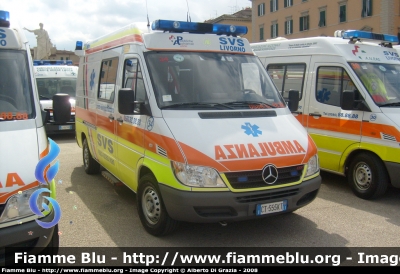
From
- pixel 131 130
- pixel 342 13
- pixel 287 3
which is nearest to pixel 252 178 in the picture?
pixel 131 130

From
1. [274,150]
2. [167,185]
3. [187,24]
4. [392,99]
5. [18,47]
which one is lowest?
[167,185]

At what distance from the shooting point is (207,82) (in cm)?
513

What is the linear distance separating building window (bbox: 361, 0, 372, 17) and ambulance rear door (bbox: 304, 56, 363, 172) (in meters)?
35.3

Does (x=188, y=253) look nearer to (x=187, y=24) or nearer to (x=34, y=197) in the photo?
(x=34, y=197)

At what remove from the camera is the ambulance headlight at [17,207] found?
324 centimetres

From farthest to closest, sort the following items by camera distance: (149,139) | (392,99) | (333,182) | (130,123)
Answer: (333,182), (392,99), (130,123), (149,139)

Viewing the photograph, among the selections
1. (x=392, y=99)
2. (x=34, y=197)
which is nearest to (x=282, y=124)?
(x=392, y=99)

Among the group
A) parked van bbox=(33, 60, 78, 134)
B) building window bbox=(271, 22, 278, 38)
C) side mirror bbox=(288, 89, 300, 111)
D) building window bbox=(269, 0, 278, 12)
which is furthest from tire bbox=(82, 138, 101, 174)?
building window bbox=(269, 0, 278, 12)

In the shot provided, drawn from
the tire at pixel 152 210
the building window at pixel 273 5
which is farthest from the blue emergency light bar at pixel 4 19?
the building window at pixel 273 5

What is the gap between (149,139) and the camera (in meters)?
4.82

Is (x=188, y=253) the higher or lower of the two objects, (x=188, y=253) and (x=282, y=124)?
the lower

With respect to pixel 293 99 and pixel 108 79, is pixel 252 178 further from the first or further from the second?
pixel 108 79

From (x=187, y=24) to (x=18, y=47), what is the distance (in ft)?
7.06

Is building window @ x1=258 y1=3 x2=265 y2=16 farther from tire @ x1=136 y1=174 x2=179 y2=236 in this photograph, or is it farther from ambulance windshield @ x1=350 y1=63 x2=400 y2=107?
tire @ x1=136 y1=174 x2=179 y2=236
